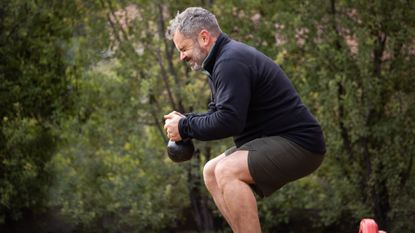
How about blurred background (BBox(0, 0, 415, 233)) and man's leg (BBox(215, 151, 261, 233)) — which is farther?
blurred background (BBox(0, 0, 415, 233))

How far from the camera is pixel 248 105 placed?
5.20 metres

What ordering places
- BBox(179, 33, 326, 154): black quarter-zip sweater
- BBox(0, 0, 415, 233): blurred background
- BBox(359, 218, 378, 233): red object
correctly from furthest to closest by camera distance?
BBox(0, 0, 415, 233): blurred background → BBox(179, 33, 326, 154): black quarter-zip sweater → BBox(359, 218, 378, 233): red object

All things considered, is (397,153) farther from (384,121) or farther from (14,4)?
(14,4)

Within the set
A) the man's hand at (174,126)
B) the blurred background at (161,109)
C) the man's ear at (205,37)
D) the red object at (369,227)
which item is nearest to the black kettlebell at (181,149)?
the man's hand at (174,126)

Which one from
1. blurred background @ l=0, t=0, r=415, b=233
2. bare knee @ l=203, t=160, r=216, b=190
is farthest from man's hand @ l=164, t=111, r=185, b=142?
blurred background @ l=0, t=0, r=415, b=233

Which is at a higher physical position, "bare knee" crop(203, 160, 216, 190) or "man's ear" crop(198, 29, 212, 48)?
"man's ear" crop(198, 29, 212, 48)

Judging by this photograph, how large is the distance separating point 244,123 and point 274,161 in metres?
0.32

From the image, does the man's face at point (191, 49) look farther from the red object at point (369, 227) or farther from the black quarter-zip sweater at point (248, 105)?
the red object at point (369, 227)

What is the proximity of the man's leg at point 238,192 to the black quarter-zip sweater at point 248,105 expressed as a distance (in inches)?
7.5

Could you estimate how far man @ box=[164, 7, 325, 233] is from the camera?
16.8 feet

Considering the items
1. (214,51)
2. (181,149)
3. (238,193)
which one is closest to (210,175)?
(181,149)

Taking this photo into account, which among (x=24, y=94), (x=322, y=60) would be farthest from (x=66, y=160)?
(x=322, y=60)

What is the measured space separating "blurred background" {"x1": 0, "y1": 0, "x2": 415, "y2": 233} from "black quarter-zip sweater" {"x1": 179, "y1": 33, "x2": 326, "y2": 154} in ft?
11.1

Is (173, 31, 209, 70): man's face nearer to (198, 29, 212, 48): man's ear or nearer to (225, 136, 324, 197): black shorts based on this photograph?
(198, 29, 212, 48): man's ear
